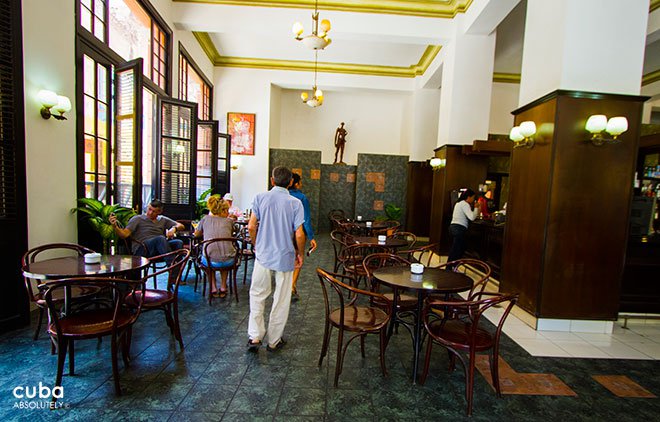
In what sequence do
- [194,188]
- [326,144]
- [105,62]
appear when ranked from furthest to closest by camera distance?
[326,144] → [194,188] → [105,62]

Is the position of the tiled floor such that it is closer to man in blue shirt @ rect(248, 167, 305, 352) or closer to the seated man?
man in blue shirt @ rect(248, 167, 305, 352)

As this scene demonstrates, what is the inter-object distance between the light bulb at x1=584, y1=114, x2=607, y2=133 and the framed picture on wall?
8.41m

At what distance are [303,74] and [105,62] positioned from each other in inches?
247

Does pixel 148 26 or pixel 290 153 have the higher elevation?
pixel 148 26

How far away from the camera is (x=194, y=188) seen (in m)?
5.95

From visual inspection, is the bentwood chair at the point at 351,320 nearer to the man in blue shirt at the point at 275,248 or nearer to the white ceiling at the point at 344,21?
the man in blue shirt at the point at 275,248

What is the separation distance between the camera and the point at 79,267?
2592mm

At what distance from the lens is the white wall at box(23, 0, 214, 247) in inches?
129

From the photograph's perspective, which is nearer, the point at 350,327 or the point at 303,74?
the point at 350,327

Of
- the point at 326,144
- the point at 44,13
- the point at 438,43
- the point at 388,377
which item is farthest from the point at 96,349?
the point at 326,144

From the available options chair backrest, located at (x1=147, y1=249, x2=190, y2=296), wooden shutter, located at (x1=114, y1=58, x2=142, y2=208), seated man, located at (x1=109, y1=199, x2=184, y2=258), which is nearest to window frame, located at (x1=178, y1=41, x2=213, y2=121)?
wooden shutter, located at (x1=114, y1=58, x2=142, y2=208)

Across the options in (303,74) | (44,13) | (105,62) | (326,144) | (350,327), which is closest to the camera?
(350,327)

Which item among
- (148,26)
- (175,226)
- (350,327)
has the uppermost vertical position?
(148,26)

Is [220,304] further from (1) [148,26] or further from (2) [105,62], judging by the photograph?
(1) [148,26]
